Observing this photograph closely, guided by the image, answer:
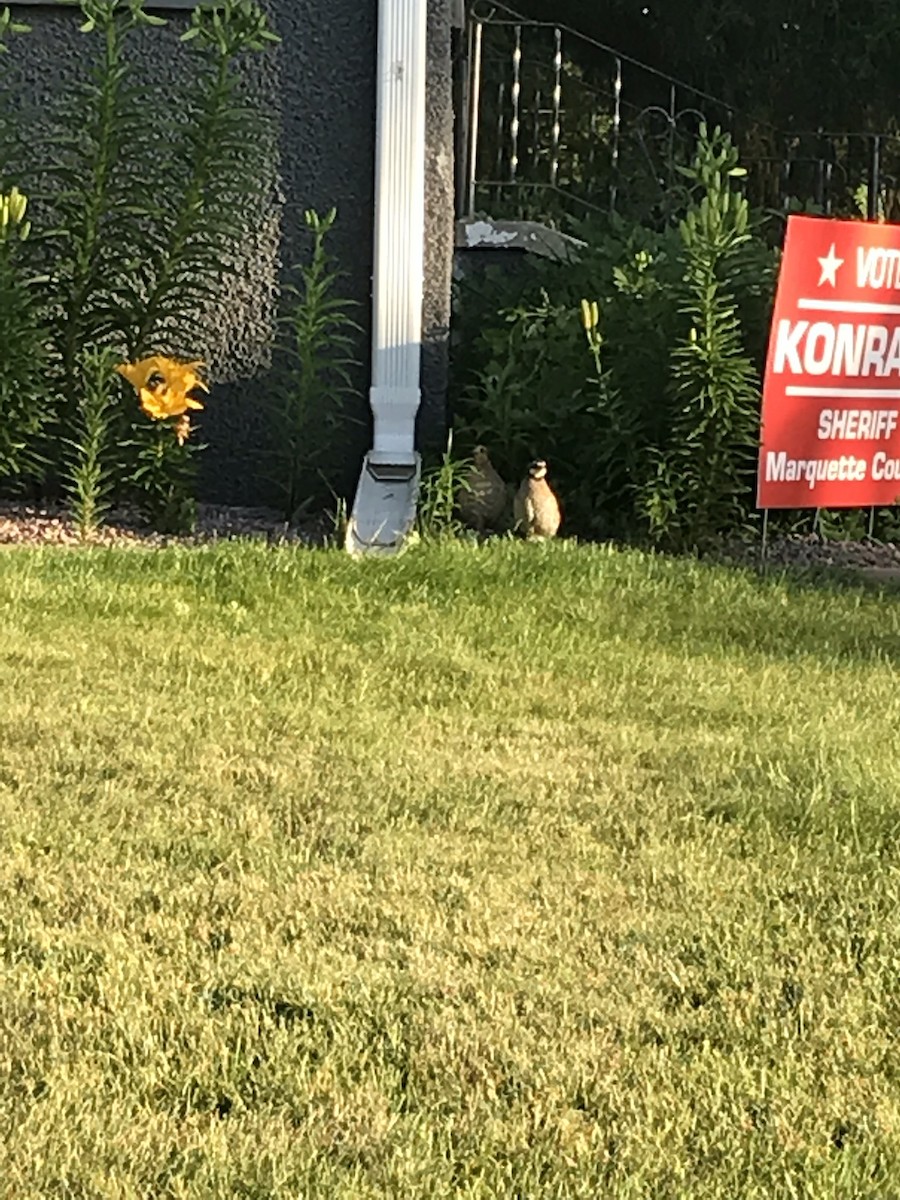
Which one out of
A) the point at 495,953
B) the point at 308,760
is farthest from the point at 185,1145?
the point at 308,760

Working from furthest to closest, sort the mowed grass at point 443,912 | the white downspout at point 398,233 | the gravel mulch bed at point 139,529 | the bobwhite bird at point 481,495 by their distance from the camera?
1. the white downspout at point 398,233
2. the bobwhite bird at point 481,495
3. the gravel mulch bed at point 139,529
4. the mowed grass at point 443,912

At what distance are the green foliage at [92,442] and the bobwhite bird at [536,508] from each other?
1.51 metres

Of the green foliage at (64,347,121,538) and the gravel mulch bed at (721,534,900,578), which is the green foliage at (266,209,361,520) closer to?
the green foliage at (64,347,121,538)

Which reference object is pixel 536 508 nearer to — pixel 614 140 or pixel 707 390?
pixel 707 390

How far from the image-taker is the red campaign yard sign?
5945 millimetres

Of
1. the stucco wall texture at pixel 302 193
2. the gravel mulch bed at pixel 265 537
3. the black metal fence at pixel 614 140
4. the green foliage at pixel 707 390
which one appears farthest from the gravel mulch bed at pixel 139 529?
the black metal fence at pixel 614 140

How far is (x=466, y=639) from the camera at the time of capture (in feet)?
14.3

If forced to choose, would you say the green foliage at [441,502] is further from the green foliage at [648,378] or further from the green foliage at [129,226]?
the green foliage at [129,226]

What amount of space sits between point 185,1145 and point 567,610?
10.0ft

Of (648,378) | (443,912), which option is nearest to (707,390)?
(648,378)

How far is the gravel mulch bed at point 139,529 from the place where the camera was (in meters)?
5.75

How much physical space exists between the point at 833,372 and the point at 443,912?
420 cm

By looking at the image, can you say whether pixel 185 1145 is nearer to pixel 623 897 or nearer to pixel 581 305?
pixel 623 897

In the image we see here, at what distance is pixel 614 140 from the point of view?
1067cm
